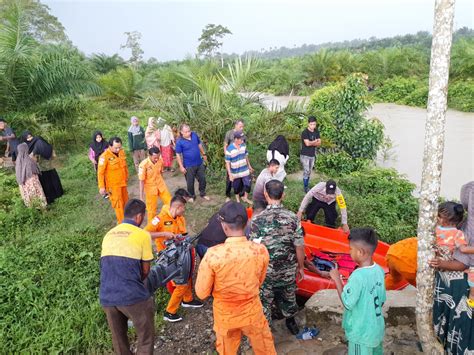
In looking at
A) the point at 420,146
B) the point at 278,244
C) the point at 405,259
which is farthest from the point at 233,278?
the point at 420,146

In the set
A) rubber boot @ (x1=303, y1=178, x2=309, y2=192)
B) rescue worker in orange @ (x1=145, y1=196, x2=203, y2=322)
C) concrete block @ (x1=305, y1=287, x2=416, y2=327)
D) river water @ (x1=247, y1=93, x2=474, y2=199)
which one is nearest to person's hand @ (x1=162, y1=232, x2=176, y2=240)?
rescue worker in orange @ (x1=145, y1=196, x2=203, y2=322)

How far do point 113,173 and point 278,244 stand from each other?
316 cm

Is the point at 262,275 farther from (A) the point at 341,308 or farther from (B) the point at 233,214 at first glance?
(A) the point at 341,308

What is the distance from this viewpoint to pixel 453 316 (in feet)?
8.91

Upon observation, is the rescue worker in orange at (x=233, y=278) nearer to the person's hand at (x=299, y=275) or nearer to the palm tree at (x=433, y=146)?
the person's hand at (x=299, y=275)

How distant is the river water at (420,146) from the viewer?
8.12m

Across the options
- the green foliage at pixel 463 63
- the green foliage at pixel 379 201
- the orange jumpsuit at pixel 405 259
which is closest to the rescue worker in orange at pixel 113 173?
the green foliage at pixel 379 201

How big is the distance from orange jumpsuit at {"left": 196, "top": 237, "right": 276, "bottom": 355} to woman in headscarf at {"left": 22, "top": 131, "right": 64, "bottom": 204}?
16.2 ft

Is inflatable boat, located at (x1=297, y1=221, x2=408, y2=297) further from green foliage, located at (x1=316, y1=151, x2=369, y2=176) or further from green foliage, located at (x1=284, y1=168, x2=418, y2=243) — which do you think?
green foliage, located at (x1=316, y1=151, x2=369, y2=176)

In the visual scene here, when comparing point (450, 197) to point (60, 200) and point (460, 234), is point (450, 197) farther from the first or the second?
point (60, 200)

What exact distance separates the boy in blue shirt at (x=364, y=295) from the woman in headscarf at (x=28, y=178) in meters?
5.49

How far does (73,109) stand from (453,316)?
10.1m

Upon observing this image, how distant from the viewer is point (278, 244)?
2979 millimetres

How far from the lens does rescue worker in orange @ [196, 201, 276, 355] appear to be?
233 cm
